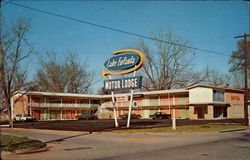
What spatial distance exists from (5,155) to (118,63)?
1638cm

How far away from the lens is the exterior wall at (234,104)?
50209mm

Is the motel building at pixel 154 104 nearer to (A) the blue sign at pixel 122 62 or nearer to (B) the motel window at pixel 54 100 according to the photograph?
(B) the motel window at pixel 54 100

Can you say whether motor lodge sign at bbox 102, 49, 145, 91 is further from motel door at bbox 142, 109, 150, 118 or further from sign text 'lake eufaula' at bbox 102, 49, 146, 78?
motel door at bbox 142, 109, 150, 118

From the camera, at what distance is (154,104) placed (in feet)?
190

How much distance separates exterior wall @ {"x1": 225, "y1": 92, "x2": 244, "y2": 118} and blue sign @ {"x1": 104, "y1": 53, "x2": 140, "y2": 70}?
29539mm

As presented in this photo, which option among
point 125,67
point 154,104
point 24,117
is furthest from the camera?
point 154,104

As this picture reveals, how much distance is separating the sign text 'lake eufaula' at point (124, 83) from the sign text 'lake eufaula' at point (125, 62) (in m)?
0.75

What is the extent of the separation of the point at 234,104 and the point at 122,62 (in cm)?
3256

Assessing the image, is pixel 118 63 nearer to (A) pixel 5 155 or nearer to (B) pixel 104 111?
(A) pixel 5 155

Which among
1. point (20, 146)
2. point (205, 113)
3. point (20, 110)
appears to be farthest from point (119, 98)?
point (20, 110)

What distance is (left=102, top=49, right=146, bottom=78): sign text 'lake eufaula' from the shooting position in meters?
25.2

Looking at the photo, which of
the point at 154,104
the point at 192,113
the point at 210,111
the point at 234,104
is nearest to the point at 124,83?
the point at 210,111

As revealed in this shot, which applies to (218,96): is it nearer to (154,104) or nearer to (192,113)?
(192,113)

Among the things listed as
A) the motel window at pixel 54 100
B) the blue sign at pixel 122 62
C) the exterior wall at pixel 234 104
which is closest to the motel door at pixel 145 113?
the exterior wall at pixel 234 104
